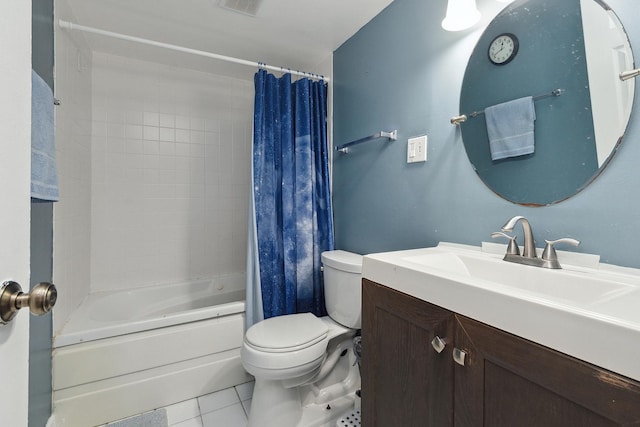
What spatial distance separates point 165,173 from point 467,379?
92.5 inches

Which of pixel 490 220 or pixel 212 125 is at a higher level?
pixel 212 125

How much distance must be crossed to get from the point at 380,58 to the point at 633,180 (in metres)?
1.24

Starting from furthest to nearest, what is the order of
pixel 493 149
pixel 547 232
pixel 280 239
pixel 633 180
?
1. pixel 280 239
2. pixel 493 149
3. pixel 547 232
4. pixel 633 180

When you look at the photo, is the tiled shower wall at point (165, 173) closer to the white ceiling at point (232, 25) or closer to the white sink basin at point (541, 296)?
the white ceiling at point (232, 25)

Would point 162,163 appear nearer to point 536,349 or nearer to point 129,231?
point 129,231

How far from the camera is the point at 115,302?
2006mm

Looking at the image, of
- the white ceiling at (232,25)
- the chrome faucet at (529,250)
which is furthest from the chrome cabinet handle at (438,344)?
the white ceiling at (232,25)

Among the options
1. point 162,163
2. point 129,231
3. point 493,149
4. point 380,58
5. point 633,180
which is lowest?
point 129,231

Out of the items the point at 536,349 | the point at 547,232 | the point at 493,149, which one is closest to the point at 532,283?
the point at 547,232

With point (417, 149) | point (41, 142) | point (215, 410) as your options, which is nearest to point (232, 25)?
point (41, 142)

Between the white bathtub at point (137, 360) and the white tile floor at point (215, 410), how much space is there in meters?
0.04

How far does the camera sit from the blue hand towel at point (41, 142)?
917 mm

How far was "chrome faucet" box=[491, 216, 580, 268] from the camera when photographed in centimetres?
84

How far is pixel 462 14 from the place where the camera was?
1.03 meters
